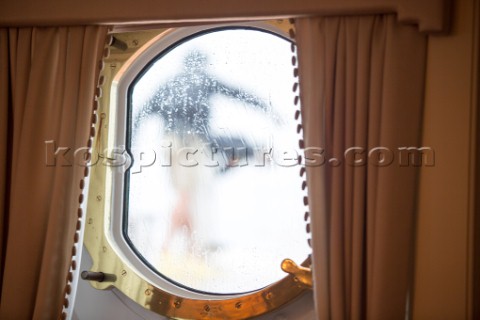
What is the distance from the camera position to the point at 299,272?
2402mm

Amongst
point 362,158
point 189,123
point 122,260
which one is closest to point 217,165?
point 189,123

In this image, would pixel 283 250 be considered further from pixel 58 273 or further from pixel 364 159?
pixel 58 273

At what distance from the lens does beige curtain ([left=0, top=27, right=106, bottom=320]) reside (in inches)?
97.8

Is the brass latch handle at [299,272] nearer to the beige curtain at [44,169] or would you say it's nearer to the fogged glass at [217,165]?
the fogged glass at [217,165]

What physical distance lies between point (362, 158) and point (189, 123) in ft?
2.26

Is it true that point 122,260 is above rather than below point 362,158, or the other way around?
below

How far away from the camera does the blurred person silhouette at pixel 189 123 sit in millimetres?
2602

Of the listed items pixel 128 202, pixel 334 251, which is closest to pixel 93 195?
pixel 128 202

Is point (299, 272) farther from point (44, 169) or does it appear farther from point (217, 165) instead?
point (44, 169)

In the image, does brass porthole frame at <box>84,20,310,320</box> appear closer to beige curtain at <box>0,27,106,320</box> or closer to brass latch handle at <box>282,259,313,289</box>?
brass latch handle at <box>282,259,313,289</box>

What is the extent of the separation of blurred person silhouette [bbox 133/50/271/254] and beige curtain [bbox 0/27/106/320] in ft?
0.99

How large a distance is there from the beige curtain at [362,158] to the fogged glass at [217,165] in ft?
0.79

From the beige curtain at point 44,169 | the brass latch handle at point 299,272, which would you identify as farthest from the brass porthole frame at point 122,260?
the beige curtain at point 44,169

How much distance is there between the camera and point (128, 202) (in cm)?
271
